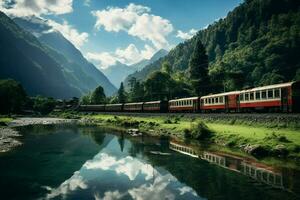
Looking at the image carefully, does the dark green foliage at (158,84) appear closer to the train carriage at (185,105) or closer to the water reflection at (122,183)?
the train carriage at (185,105)

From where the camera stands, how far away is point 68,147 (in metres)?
40.6

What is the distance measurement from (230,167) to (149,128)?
3480cm

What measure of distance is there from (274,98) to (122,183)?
994 inches

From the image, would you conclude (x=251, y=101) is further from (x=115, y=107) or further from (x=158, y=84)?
(x=158, y=84)

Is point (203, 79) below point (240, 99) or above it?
above

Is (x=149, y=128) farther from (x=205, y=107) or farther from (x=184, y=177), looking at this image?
(x=184, y=177)

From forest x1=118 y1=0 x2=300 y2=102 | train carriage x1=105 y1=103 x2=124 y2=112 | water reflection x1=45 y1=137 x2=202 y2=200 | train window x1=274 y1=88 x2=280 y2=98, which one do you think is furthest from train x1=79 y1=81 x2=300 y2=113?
train carriage x1=105 y1=103 x2=124 y2=112

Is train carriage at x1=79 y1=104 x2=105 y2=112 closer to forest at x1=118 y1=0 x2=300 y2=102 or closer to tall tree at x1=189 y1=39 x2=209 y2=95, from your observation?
forest at x1=118 y1=0 x2=300 y2=102

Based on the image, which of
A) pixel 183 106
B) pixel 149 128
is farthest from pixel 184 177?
pixel 183 106

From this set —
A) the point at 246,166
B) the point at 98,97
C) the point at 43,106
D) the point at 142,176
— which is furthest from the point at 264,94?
the point at 43,106

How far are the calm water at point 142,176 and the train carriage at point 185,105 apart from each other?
103ft

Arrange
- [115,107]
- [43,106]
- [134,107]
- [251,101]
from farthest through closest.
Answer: [43,106]
[115,107]
[134,107]
[251,101]

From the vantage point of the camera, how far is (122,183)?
73.3 feet

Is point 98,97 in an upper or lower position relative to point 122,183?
upper
